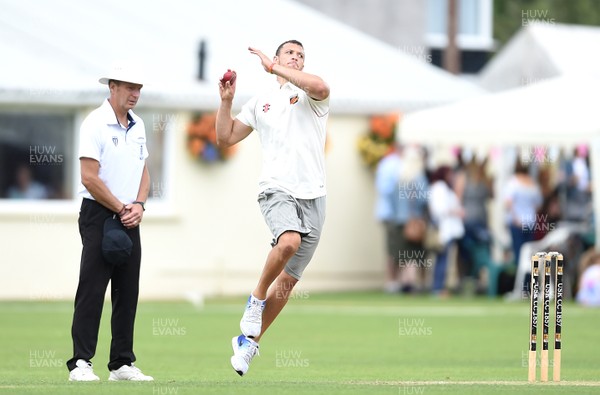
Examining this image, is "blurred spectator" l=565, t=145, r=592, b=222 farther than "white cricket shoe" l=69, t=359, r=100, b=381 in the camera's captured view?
Yes

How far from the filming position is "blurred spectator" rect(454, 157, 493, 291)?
24.7m

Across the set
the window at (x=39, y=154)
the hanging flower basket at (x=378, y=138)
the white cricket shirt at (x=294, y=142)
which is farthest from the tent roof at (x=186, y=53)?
the white cricket shirt at (x=294, y=142)

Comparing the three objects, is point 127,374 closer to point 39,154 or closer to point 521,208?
point 39,154

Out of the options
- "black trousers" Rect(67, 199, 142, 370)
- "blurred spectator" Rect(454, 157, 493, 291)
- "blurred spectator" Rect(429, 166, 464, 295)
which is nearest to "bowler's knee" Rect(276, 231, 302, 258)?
"black trousers" Rect(67, 199, 142, 370)

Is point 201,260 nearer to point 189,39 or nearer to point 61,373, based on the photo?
point 189,39

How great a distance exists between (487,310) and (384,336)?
4480 mm

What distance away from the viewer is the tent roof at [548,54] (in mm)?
27141

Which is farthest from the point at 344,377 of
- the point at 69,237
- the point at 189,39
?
the point at 189,39

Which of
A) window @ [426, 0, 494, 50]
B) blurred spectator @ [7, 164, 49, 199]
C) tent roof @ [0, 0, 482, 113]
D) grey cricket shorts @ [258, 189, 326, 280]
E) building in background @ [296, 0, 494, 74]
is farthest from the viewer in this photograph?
window @ [426, 0, 494, 50]

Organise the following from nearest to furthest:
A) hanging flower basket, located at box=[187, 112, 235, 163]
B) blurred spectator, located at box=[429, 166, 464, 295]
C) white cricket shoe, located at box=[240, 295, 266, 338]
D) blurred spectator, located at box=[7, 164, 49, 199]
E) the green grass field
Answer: the green grass field → white cricket shoe, located at box=[240, 295, 266, 338] → blurred spectator, located at box=[7, 164, 49, 199] → hanging flower basket, located at box=[187, 112, 235, 163] → blurred spectator, located at box=[429, 166, 464, 295]

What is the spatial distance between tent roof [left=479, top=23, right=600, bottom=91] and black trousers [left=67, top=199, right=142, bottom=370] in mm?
17008

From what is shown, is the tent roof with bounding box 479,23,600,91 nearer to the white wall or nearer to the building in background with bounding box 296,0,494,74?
the white wall

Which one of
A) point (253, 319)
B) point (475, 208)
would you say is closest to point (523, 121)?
point (475, 208)

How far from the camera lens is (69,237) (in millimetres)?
23656
